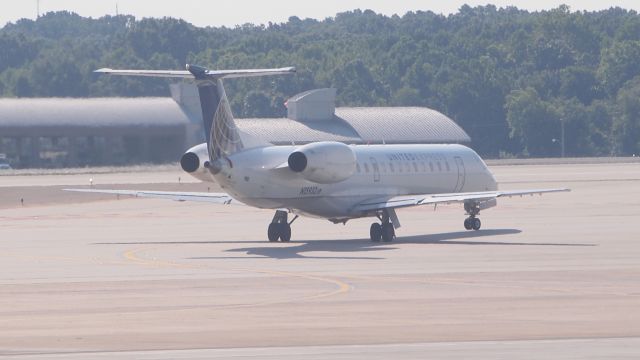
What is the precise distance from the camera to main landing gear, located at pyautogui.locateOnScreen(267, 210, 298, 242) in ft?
141

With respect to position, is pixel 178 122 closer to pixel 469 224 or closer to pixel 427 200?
pixel 469 224

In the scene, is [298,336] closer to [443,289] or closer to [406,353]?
[406,353]

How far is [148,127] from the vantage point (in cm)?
8956

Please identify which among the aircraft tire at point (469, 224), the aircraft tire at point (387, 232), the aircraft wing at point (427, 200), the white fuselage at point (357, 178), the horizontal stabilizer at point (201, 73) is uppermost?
the horizontal stabilizer at point (201, 73)

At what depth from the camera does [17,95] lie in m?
142

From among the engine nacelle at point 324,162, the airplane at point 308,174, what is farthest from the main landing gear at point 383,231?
the engine nacelle at point 324,162

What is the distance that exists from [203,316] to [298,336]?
323cm

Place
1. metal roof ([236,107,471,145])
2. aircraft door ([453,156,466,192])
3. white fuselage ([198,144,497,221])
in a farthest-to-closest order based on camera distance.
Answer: metal roof ([236,107,471,145]), aircraft door ([453,156,466,192]), white fuselage ([198,144,497,221])

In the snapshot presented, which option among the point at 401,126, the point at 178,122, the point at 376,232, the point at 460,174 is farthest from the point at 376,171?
the point at 401,126

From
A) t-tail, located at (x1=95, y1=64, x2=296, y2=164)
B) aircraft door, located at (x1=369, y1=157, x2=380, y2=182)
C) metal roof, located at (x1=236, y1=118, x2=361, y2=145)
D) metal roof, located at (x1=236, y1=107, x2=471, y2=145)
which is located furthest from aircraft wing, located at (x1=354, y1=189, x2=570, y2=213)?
metal roof, located at (x1=236, y1=118, x2=361, y2=145)

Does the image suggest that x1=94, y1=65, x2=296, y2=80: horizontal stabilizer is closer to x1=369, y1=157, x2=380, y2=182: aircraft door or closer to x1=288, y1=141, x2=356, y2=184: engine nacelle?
x1=288, y1=141, x2=356, y2=184: engine nacelle

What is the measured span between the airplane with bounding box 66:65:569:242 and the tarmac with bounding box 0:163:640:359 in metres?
1.11

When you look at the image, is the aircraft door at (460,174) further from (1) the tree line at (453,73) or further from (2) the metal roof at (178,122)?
(1) the tree line at (453,73)

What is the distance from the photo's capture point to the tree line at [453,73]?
14462 centimetres
